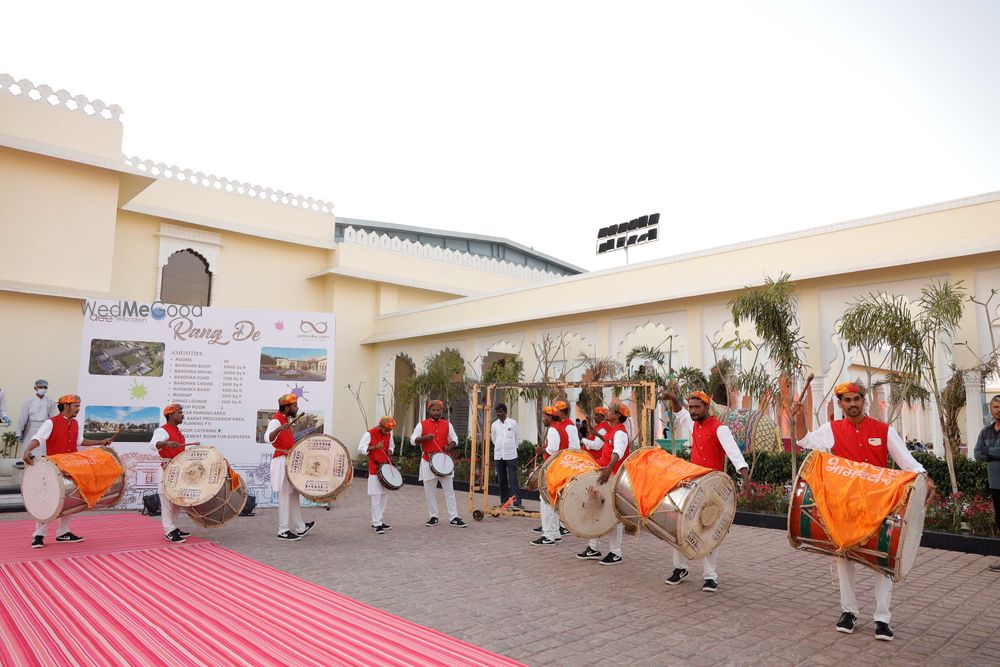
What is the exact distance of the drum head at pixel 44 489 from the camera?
6746 mm

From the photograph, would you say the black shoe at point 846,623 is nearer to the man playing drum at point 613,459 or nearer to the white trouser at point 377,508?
the man playing drum at point 613,459

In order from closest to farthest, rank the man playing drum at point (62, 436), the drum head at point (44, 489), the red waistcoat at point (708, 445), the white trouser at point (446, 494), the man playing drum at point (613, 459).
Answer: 1. the red waistcoat at point (708, 445)
2. the man playing drum at point (613, 459)
3. the drum head at point (44, 489)
4. the man playing drum at point (62, 436)
5. the white trouser at point (446, 494)

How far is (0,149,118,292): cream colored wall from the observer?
1290 cm

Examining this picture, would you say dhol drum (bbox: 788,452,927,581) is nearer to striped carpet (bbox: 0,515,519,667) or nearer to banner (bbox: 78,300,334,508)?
striped carpet (bbox: 0,515,519,667)

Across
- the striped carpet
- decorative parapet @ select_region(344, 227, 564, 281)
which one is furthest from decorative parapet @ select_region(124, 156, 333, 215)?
the striped carpet

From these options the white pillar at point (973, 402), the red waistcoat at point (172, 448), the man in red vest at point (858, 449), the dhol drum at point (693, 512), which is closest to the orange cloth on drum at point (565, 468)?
the dhol drum at point (693, 512)

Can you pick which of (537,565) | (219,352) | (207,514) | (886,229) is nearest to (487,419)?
(537,565)

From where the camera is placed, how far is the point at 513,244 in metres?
29.0

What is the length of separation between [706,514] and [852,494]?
1.16m

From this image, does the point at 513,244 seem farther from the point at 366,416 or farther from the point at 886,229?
the point at 886,229

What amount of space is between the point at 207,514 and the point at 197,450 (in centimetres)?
70

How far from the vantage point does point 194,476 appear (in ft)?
23.7

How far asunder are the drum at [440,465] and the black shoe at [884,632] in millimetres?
5396

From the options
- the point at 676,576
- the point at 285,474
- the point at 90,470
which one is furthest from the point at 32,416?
the point at 676,576
